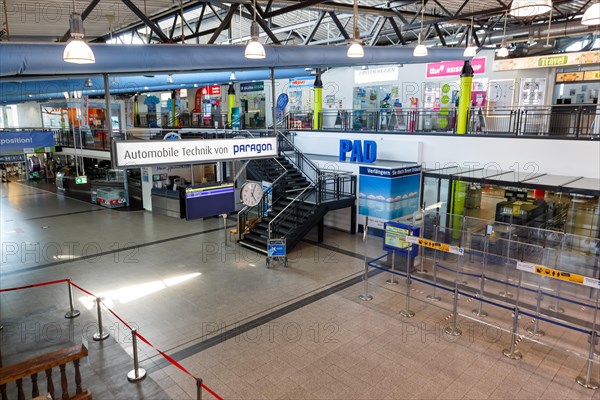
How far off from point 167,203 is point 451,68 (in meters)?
14.1

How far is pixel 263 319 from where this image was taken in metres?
8.65

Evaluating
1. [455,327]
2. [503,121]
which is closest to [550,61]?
[503,121]

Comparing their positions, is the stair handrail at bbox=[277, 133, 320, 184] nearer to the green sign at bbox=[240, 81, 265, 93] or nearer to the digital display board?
the digital display board

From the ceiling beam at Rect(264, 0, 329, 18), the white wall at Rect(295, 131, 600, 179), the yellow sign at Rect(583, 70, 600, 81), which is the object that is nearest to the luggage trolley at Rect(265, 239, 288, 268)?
the white wall at Rect(295, 131, 600, 179)

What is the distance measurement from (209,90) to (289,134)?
42.6 ft

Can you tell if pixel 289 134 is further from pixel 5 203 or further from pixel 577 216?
pixel 5 203

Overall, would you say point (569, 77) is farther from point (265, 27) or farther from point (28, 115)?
point (28, 115)

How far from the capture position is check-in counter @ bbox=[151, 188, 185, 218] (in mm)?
18125

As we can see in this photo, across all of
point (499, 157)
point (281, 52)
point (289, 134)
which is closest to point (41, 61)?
point (281, 52)

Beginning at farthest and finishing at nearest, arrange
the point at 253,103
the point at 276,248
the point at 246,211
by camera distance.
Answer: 1. the point at 253,103
2. the point at 246,211
3. the point at 276,248

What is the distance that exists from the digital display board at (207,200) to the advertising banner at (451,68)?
Answer: 10.6 meters

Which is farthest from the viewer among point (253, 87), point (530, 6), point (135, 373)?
point (253, 87)

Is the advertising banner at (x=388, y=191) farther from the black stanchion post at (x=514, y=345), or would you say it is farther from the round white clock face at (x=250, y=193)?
the black stanchion post at (x=514, y=345)

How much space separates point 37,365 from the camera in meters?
5.37
